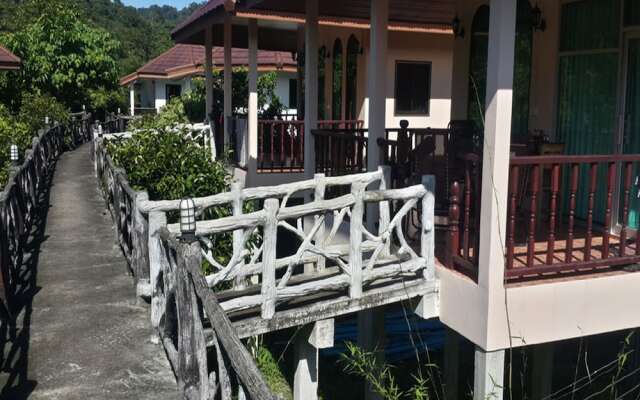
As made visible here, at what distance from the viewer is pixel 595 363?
10.3 m

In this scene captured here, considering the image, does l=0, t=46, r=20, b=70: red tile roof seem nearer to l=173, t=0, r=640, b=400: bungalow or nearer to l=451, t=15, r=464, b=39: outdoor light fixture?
l=173, t=0, r=640, b=400: bungalow

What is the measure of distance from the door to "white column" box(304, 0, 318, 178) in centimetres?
395

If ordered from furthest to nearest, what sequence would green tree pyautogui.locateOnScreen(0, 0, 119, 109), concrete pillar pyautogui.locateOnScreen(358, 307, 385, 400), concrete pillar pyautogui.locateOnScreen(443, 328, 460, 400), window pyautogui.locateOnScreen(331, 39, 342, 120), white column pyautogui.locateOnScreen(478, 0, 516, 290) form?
green tree pyautogui.locateOnScreen(0, 0, 119, 109), window pyautogui.locateOnScreen(331, 39, 342, 120), concrete pillar pyautogui.locateOnScreen(443, 328, 460, 400), concrete pillar pyautogui.locateOnScreen(358, 307, 385, 400), white column pyautogui.locateOnScreen(478, 0, 516, 290)

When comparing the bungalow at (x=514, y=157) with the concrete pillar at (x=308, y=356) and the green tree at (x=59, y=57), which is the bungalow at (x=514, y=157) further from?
the green tree at (x=59, y=57)

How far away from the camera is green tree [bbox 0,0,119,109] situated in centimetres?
2775

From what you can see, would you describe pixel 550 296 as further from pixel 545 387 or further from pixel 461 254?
pixel 545 387

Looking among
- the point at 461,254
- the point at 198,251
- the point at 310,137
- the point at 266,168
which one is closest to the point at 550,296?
the point at 461,254

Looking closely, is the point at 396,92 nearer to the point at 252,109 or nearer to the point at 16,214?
the point at 252,109

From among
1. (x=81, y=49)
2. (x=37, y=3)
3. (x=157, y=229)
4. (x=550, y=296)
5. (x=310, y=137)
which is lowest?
(x=550, y=296)

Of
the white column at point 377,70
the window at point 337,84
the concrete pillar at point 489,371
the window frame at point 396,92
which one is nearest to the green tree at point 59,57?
the window at point 337,84

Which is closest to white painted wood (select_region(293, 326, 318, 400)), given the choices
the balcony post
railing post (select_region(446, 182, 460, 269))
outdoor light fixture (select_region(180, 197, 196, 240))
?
railing post (select_region(446, 182, 460, 269))

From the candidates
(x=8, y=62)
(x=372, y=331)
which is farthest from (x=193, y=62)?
(x=372, y=331)

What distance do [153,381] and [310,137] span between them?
5377 mm

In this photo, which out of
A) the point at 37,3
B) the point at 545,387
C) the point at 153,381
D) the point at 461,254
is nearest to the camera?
the point at 153,381
